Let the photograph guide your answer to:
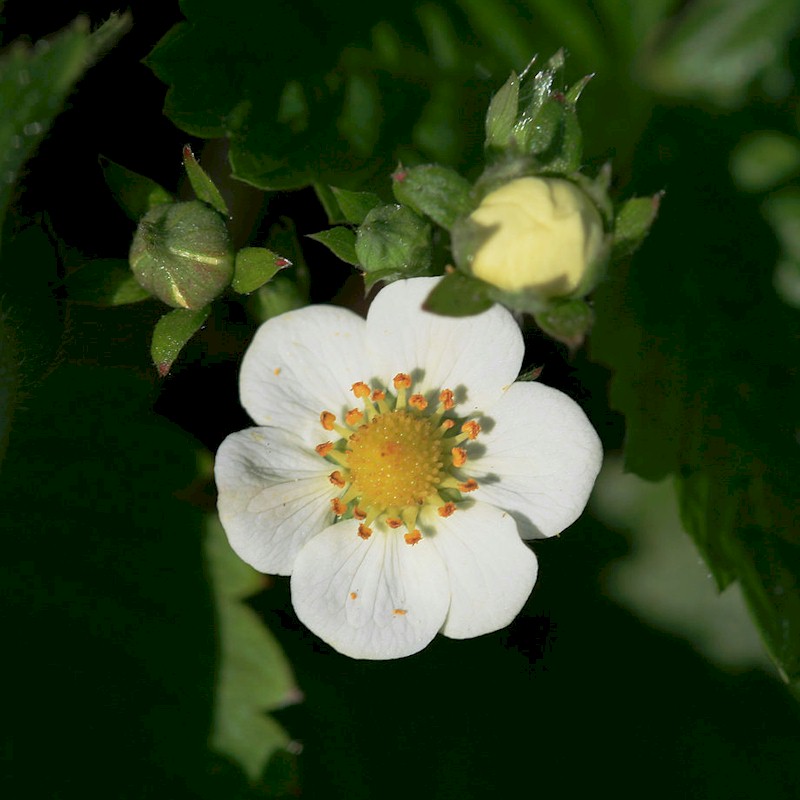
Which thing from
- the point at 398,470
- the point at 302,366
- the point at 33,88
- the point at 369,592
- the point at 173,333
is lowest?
the point at 369,592

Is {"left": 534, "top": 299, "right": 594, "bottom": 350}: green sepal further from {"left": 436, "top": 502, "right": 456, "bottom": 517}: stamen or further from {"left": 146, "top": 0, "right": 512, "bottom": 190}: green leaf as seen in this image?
{"left": 146, "top": 0, "right": 512, "bottom": 190}: green leaf

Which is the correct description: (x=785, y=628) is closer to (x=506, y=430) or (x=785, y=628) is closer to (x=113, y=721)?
(x=506, y=430)

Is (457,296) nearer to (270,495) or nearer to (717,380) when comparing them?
(270,495)

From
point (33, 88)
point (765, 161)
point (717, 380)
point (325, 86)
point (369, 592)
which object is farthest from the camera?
point (765, 161)

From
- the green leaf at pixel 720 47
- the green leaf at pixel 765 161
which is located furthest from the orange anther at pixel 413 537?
the green leaf at pixel 720 47

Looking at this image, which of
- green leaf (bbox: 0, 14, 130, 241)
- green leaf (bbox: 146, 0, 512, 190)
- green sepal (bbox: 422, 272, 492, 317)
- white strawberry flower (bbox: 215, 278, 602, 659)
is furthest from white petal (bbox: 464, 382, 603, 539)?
green leaf (bbox: 0, 14, 130, 241)

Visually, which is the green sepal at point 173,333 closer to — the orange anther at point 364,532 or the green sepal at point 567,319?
the orange anther at point 364,532

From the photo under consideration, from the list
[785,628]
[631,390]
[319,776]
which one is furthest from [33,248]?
[785,628]

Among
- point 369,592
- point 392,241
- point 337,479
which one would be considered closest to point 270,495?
point 337,479
